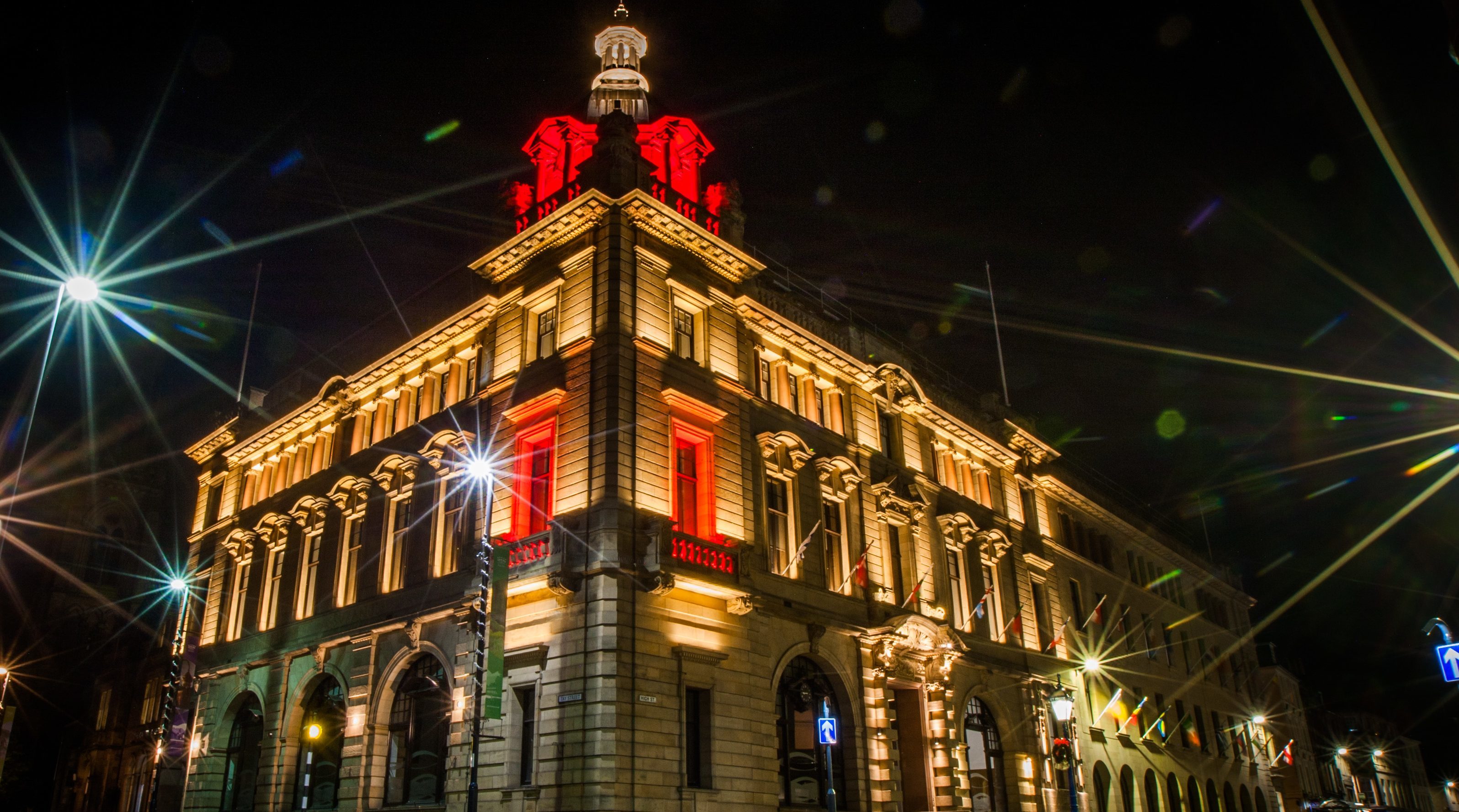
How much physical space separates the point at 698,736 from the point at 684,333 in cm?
1165

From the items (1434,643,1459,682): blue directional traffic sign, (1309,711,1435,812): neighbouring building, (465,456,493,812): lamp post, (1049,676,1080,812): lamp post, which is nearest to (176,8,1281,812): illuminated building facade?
(465,456,493,812): lamp post

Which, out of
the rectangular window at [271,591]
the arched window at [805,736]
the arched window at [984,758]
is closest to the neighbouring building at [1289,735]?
the arched window at [984,758]

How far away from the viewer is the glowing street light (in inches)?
780

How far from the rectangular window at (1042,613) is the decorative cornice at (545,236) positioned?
26658 mm

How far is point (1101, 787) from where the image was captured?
4206cm

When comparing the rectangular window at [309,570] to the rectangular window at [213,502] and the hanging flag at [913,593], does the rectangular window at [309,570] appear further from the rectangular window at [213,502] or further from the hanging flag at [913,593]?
the hanging flag at [913,593]

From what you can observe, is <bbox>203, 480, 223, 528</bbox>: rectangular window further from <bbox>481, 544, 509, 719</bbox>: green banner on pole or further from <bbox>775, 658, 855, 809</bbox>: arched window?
<bbox>775, 658, 855, 809</bbox>: arched window

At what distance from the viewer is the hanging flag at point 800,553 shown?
2775cm

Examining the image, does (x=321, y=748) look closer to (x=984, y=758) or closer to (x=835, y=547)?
(x=835, y=547)

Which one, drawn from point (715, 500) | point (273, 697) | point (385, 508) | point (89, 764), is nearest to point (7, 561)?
point (89, 764)

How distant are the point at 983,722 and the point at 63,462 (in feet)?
177

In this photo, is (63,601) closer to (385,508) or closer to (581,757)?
(385,508)

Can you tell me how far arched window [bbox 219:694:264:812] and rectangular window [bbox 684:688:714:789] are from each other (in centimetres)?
1822

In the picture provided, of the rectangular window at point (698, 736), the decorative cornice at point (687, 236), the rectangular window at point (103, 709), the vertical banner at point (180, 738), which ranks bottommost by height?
the rectangular window at point (698, 736)
